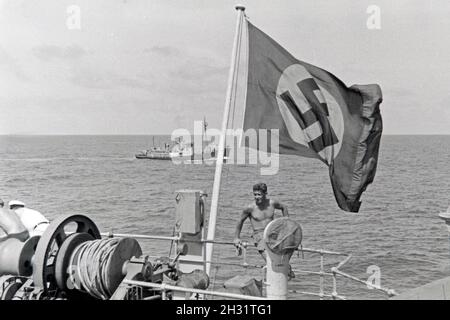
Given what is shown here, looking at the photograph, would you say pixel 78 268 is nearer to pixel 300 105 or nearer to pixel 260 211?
pixel 260 211

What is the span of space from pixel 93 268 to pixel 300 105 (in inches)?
202

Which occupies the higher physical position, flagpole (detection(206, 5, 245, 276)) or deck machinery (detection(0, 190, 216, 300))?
flagpole (detection(206, 5, 245, 276))

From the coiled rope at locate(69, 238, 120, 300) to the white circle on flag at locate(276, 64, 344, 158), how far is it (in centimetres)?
440

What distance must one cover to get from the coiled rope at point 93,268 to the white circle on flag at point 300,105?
440cm

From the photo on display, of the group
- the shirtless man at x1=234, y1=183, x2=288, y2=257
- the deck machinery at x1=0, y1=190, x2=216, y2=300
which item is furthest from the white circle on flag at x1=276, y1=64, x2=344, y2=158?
the deck machinery at x1=0, y1=190, x2=216, y2=300

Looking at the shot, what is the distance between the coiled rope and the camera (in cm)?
620

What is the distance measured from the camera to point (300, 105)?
9773mm

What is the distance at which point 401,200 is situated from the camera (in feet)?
161

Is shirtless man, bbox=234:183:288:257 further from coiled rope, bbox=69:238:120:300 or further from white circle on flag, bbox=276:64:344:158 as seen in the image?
coiled rope, bbox=69:238:120:300

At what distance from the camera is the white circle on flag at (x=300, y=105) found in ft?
31.6

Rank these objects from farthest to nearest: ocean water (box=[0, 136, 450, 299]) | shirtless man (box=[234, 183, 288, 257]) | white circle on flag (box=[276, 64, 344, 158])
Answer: ocean water (box=[0, 136, 450, 299]) → white circle on flag (box=[276, 64, 344, 158]) → shirtless man (box=[234, 183, 288, 257])

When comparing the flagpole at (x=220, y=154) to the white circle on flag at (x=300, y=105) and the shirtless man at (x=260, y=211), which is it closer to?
the shirtless man at (x=260, y=211)
